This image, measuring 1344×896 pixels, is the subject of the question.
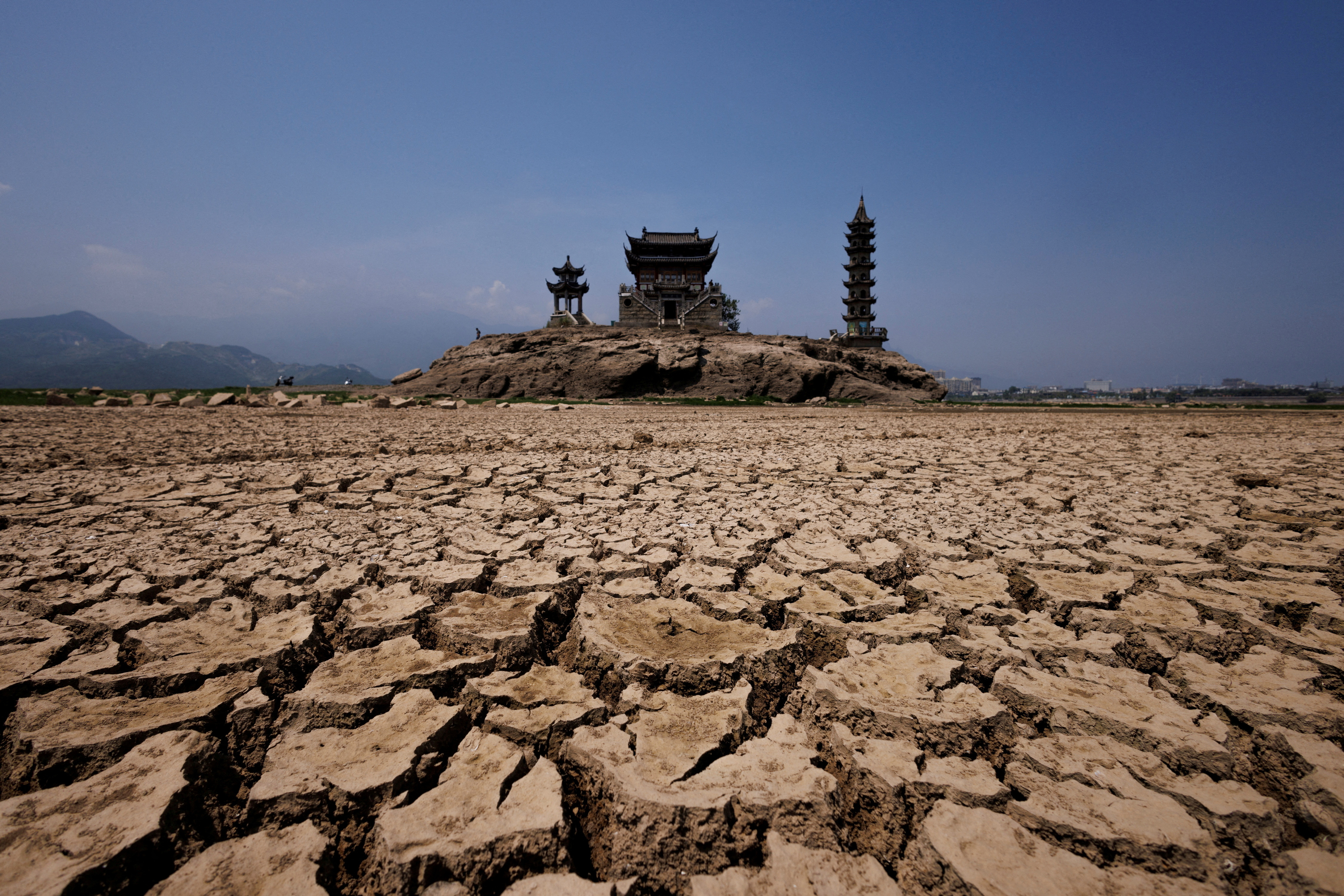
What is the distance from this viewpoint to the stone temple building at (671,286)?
85.4 ft

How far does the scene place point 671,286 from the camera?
2666cm

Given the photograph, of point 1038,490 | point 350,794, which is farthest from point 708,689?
point 1038,490

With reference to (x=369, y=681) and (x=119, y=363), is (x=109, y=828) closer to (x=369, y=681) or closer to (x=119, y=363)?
(x=369, y=681)

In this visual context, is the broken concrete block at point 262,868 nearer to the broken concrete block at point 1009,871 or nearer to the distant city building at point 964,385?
the broken concrete block at point 1009,871

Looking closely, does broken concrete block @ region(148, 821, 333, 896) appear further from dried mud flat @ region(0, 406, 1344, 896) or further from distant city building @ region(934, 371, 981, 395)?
distant city building @ region(934, 371, 981, 395)

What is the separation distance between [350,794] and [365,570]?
113 centimetres

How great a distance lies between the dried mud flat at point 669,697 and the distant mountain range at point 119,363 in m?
95.9

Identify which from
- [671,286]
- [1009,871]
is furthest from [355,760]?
[671,286]

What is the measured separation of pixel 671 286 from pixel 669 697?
2700cm

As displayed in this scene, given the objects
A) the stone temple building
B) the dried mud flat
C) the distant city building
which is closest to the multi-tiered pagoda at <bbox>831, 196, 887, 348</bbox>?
the stone temple building

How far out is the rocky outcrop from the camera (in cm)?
1784

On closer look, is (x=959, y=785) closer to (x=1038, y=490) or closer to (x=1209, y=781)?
(x=1209, y=781)

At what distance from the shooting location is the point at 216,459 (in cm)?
415

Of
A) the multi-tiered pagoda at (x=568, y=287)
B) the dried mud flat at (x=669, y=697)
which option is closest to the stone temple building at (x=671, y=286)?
the multi-tiered pagoda at (x=568, y=287)
